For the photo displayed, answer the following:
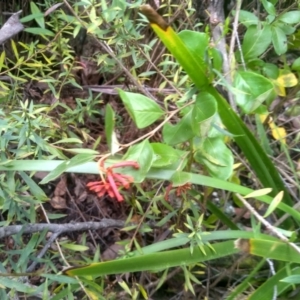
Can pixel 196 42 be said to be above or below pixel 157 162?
above

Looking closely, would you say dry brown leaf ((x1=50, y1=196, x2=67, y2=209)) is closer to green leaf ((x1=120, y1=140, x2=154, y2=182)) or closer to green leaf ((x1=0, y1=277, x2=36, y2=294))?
green leaf ((x1=0, y1=277, x2=36, y2=294))

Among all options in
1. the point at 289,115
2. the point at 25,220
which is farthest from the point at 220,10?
the point at 25,220

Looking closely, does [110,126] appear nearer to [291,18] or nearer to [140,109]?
[140,109]

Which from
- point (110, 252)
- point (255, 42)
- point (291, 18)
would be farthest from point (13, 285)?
point (291, 18)

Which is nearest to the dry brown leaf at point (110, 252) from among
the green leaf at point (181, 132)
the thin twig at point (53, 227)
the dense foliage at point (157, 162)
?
the dense foliage at point (157, 162)

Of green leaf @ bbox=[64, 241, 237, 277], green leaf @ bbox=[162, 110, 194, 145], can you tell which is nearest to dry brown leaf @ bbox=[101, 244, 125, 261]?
green leaf @ bbox=[64, 241, 237, 277]

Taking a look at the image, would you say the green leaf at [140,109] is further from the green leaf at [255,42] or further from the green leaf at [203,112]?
the green leaf at [255,42]

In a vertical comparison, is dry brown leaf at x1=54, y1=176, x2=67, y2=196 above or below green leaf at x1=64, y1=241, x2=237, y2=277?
below
